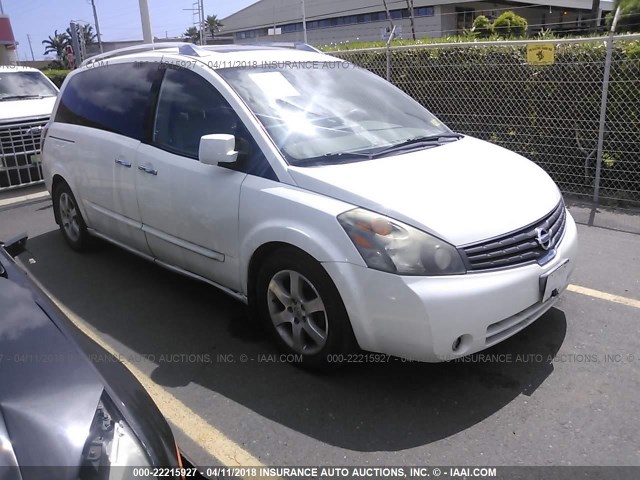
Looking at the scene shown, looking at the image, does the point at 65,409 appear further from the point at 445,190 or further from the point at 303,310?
the point at 445,190

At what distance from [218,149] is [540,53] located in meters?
→ 4.80

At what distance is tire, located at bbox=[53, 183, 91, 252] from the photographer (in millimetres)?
5273

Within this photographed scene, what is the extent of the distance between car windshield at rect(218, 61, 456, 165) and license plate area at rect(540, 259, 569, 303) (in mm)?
1181

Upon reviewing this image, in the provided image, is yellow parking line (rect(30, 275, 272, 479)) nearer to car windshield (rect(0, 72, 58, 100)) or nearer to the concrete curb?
the concrete curb

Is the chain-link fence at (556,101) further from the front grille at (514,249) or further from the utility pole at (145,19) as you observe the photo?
the utility pole at (145,19)

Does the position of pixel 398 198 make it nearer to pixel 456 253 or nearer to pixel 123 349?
pixel 456 253

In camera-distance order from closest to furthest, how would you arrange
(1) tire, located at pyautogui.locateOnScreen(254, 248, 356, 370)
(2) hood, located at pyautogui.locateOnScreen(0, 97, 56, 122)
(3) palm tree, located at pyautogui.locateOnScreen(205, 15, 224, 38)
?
1. (1) tire, located at pyautogui.locateOnScreen(254, 248, 356, 370)
2. (2) hood, located at pyautogui.locateOnScreen(0, 97, 56, 122)
3. (3) palm tree, located at pyautogui.locateOnScreen(205, 15, 224, 38)

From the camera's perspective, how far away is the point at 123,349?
371 cm

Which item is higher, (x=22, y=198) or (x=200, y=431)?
(x=22, y=198)

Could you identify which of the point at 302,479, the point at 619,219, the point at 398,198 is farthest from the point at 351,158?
the point at 619,219

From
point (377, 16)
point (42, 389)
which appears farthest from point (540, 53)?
point (377, 16)

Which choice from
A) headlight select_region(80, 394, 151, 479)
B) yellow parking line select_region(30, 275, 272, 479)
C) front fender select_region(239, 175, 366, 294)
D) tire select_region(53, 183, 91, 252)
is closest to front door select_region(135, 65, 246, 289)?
front fender select_region(239, 175, 366, 294)

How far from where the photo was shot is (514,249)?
2910 mm

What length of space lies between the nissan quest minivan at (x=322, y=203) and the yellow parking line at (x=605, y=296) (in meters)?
0.93
